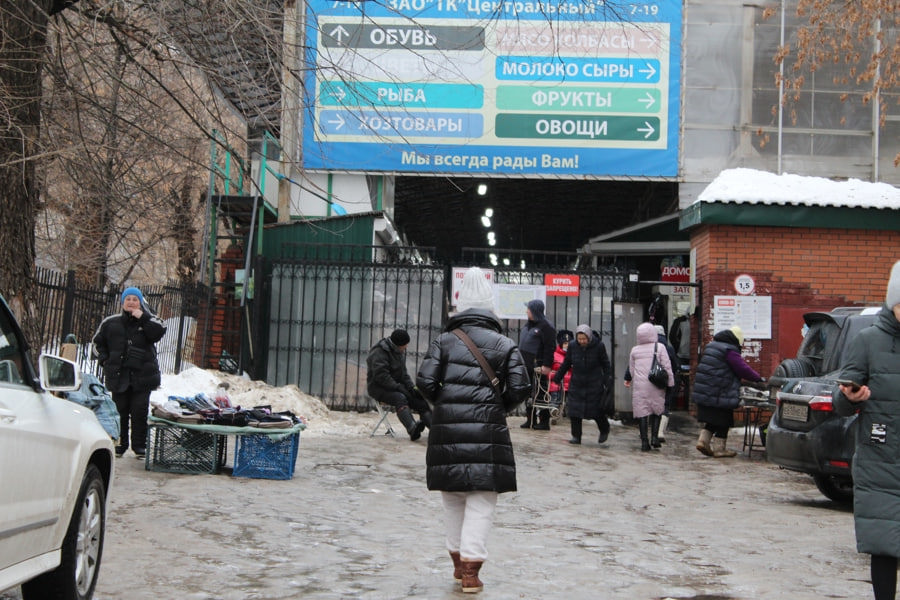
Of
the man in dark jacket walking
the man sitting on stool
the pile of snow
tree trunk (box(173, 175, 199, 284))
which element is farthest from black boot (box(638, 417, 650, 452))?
tree trunk (box(173, 175, 199, 284))

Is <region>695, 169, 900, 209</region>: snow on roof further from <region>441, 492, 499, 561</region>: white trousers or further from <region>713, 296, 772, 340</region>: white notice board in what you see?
<region>441, 492, 499, 561</region>: white trousers

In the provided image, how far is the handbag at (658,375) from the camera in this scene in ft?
41.4

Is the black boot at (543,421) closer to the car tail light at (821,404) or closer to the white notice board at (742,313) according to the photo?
the white notice board at (742,313)

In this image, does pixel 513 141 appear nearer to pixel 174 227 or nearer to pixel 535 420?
pixel 535 420

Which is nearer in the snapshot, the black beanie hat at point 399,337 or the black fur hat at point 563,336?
the black beanie hat at point 399,337

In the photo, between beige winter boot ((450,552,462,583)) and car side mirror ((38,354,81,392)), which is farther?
beige winter boot ((450,552,462,583))

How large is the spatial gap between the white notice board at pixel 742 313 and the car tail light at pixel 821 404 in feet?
19.4

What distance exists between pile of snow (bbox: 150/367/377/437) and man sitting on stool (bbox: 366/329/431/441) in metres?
1.11

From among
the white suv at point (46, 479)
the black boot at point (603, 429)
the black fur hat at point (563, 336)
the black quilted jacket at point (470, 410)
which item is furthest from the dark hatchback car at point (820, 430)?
the white suv at point (46, 479)

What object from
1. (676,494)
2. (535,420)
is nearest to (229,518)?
(676,494)

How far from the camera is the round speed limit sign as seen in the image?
14.4m

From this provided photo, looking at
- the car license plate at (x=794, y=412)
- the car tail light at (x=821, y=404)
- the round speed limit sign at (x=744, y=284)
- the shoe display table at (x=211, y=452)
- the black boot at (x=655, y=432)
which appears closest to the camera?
the car tail light at (x=821, y=404)

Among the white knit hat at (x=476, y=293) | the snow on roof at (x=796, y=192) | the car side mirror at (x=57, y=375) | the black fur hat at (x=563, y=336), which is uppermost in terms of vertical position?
the snow on roof at (x=796, y=192)

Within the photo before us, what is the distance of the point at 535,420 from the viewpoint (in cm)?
1475
